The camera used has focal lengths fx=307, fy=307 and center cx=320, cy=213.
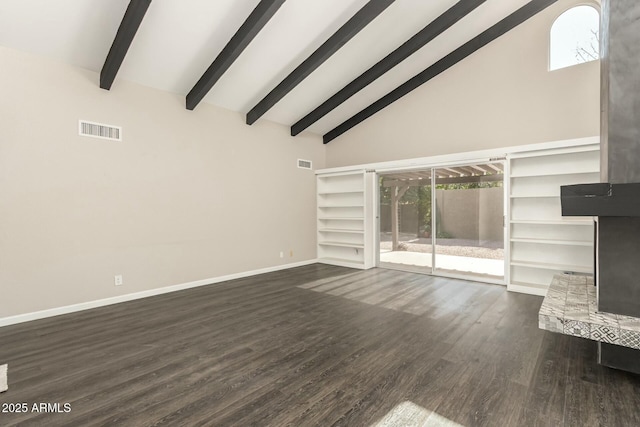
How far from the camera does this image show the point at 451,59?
5645mm

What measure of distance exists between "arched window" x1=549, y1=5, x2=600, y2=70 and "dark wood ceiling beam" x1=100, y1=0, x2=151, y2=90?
5.78m

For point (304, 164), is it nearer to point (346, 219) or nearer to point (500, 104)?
point (346, 219)

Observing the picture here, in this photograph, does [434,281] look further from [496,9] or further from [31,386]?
[31,386]

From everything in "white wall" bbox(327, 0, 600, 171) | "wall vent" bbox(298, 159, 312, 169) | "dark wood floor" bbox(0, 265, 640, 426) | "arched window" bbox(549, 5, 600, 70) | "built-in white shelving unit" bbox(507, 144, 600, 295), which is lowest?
"dark wood floor" bbox(0, 265, 640, 426)

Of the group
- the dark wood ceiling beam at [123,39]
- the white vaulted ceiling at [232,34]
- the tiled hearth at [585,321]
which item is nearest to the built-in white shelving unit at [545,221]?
the tiled hearth at [585,321]

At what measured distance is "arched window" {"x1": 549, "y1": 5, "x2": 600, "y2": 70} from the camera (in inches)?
183

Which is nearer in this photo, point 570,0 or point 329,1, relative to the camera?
point 329,1

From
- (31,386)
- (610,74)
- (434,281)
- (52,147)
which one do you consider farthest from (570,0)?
(31,386)

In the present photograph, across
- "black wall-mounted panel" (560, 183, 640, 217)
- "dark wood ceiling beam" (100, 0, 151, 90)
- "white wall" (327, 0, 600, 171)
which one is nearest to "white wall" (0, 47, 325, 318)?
"dark wood ceiling beam" (100, 0, 151, 90)

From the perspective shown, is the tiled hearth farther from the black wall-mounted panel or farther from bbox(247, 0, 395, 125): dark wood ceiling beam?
bbox(247, 0, 395, 125): dark wood ceiling beam

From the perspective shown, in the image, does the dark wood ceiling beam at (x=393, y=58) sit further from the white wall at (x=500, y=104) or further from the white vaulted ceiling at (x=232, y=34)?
the white wall at (x=500, y=104)

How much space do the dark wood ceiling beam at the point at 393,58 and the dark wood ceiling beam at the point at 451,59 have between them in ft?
3.03

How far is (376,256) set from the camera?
656cm

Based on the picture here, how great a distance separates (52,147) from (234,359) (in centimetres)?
344
